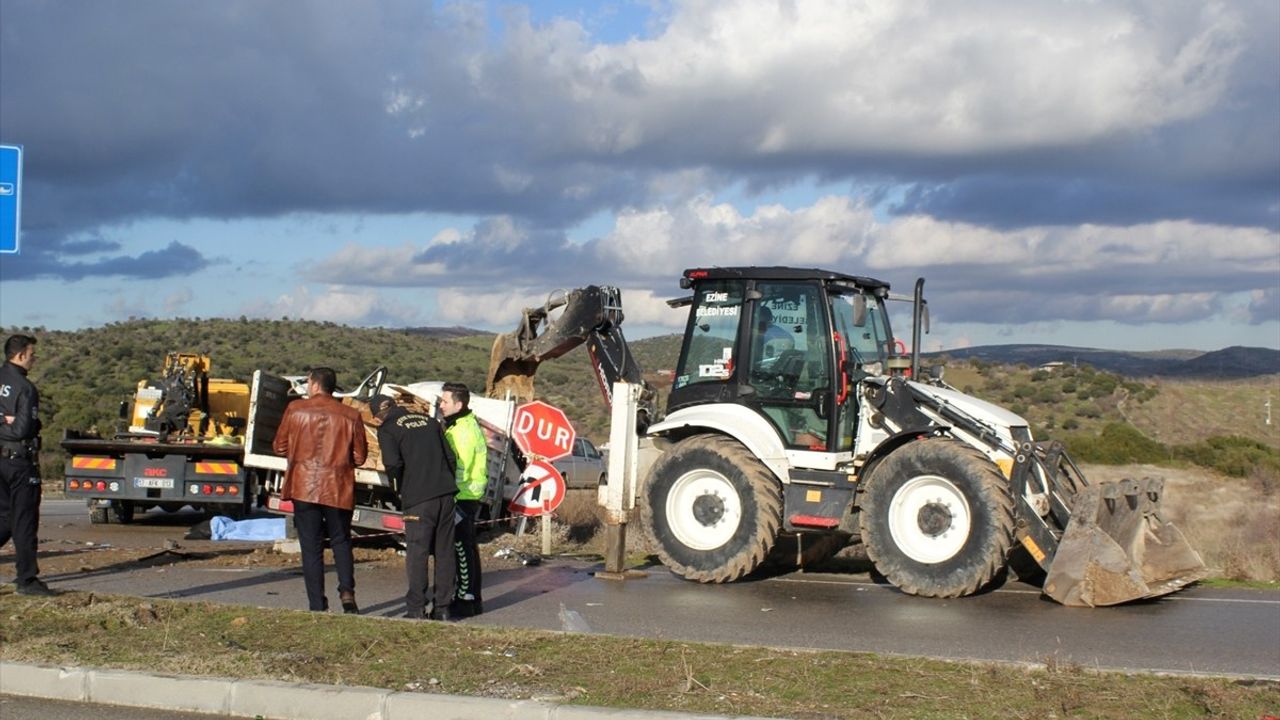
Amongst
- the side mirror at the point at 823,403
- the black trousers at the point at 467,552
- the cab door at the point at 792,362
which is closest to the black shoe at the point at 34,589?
the black trousers at the point at 467,552

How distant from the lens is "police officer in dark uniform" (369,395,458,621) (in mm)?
10141

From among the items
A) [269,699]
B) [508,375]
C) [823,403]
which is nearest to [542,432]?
[508,375]

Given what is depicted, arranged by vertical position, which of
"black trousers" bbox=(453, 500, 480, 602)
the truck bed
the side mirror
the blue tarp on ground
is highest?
the side mirror

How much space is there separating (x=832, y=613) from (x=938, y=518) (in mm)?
1364

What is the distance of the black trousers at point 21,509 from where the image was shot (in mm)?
10344

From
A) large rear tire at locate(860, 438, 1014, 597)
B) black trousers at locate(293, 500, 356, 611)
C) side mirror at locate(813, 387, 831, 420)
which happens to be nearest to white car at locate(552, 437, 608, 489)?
side mirror at locate(813, 387, 831, 420)

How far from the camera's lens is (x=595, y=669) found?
8.01m

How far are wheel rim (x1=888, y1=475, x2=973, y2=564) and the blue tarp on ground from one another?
7.62m

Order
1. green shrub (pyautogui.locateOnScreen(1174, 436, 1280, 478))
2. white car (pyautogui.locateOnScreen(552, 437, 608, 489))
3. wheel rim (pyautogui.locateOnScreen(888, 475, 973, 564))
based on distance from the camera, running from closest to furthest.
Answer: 1. wheel rim (pyautogui.locateOnScreen(888, 475, 973, 564))
2. white car (pyautogui.locateOnScreen(552, 437, 608, 489))
3. green shrub (pyautogui.locateOnScreen(1174, 436, 1280, 478))

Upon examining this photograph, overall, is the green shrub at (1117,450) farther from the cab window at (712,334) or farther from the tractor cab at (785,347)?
the cab window at (712,334)

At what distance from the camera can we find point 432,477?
10156 millimetres

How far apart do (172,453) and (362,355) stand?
145ft

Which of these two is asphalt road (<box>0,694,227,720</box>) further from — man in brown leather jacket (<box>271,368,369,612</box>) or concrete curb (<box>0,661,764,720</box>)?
man in brown leather jacket (<box>271,368,369,612</box>)

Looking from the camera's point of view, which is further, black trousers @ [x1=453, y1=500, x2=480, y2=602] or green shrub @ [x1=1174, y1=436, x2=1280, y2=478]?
green shrub @ [x1=1174, y1=436, x2=1280, y2=478]
